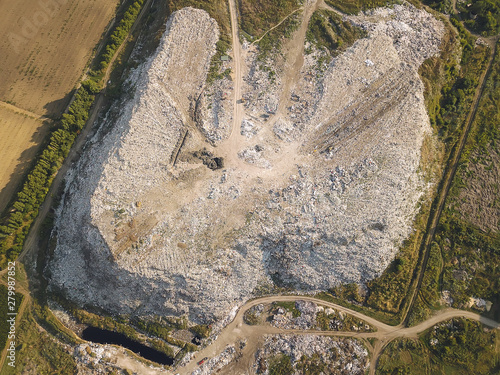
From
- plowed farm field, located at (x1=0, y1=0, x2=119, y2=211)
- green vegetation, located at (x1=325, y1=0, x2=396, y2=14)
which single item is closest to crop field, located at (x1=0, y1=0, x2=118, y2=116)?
plowed farm field, located at (x1=0, y1=0, x2=119, y2=211)

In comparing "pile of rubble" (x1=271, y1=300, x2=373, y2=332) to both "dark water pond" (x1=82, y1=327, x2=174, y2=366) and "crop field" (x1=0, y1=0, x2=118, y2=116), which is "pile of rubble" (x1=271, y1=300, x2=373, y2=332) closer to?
"dark water pond" (x1=82, y1=327, x2=174, y2=366)

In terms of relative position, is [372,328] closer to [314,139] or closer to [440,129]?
[314,139]

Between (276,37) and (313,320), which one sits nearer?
(313,320)

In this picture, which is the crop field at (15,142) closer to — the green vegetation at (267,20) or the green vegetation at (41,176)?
the green vegetation at (41,176)

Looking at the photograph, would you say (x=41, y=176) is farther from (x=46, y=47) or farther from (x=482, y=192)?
(x=482, y=192)

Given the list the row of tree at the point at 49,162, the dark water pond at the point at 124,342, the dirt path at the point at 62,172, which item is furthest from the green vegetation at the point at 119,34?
the dark water pond at the point at 124,342

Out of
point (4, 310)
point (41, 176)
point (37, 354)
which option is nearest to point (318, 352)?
point (37, 354)
